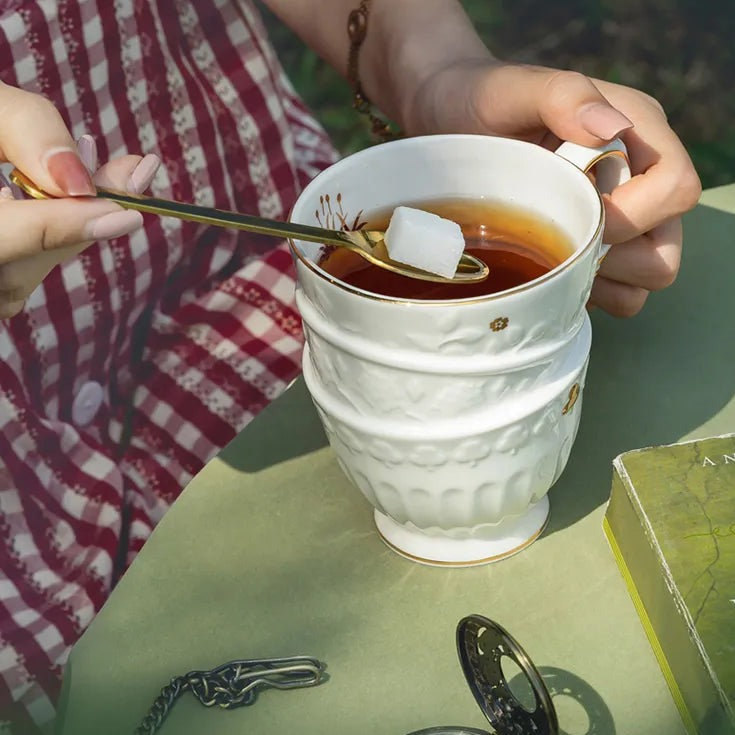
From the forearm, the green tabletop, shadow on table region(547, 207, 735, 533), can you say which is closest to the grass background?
the forearm

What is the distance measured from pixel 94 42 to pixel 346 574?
1.68ft

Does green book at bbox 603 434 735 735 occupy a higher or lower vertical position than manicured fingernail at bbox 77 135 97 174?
lower

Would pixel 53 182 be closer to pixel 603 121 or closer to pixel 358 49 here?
pixel 603 121

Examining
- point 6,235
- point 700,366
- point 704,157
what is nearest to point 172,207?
point 6,235

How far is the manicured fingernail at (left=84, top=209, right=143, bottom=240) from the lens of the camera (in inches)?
22.7

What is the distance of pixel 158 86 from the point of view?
A: 967mm

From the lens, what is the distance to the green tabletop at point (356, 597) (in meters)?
0.61

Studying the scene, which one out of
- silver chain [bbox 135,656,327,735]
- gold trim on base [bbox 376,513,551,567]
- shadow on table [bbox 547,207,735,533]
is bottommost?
shadow on table [bbox 547,207,735,533]

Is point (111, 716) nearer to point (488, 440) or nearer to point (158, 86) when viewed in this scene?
point (488, 440)

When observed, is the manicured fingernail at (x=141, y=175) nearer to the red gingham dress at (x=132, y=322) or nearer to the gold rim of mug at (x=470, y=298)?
the gold rim of mug at (x=470, y=298)

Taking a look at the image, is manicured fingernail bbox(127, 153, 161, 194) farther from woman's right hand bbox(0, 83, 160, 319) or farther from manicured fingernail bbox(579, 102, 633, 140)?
manicured fingernail bbox(579, 102, 633, 140)

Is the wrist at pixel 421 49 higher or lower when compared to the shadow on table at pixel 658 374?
higher

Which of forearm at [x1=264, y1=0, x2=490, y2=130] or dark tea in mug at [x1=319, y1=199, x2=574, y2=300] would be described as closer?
dark tea in mug at [x1=319, y1=199, x2=574, y2=300]

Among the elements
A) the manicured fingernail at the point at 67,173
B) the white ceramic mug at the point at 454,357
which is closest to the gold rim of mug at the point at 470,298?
the white ceramic mug at the point at 454,357
